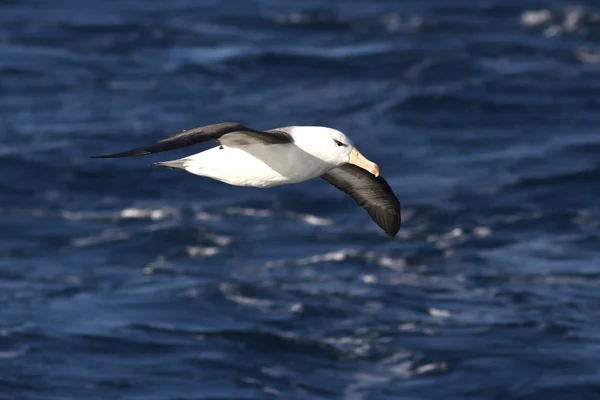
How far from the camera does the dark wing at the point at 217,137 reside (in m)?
11.4

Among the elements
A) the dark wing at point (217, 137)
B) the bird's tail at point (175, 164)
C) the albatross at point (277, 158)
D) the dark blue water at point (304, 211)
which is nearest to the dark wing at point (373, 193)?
the albatross at point (277, 158)

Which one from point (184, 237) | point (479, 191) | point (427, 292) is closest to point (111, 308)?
point (184, 237)

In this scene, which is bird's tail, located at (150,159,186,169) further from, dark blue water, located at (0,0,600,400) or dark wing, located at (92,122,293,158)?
dark blue water, located at (0,0,600,400)

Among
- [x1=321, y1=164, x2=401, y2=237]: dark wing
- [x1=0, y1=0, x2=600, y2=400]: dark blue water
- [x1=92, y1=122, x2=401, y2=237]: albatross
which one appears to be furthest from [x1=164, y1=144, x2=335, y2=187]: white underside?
[x1=0, y1=0, x2=600, y2=400]: dark blue water

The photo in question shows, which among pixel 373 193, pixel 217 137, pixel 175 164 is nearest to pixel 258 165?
pixel 175 164

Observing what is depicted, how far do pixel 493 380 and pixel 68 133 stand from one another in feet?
63.5

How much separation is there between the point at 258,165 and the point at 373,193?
2433 millimetres

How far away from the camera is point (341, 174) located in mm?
15250

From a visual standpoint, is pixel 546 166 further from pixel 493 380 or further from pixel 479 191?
pixel 493 380

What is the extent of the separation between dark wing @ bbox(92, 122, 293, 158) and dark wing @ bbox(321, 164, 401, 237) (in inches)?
81.1

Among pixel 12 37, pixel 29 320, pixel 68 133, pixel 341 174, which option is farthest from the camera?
pixel 12 37

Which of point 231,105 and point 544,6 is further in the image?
point 544,6

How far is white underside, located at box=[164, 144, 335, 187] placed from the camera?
13.2 m

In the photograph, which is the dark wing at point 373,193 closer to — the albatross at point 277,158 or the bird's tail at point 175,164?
the albatross at point 277,158
